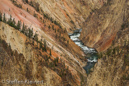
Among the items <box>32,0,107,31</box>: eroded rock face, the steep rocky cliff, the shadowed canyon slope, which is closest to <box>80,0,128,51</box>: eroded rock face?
the shadowed canyon slope

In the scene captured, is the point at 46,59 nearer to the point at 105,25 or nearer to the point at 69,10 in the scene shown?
the point at 105,25

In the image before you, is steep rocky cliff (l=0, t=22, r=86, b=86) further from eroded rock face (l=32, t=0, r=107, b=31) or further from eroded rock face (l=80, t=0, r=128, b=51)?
eroded rock face (l=32, t=0, r=107, b=31)

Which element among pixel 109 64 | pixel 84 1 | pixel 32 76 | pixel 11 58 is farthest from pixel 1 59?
pixel 84 1

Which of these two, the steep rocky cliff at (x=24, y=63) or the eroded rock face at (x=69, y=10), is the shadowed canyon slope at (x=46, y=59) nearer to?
the steep rocky cliff at (x=24, y=63)

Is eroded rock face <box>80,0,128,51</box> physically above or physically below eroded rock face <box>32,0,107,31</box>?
below

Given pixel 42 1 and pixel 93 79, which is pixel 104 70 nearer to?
pixel 93 79

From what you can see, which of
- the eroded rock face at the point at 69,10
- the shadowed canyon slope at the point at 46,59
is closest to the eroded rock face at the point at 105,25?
the shadowed canyon slope at the point at 46,59

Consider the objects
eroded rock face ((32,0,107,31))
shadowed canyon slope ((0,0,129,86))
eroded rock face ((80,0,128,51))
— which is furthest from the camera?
eroded rock face ((32,0,107,31))

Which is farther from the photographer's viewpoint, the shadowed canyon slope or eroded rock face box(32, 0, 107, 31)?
eroded rock face box(32, 0, 107, 31)
